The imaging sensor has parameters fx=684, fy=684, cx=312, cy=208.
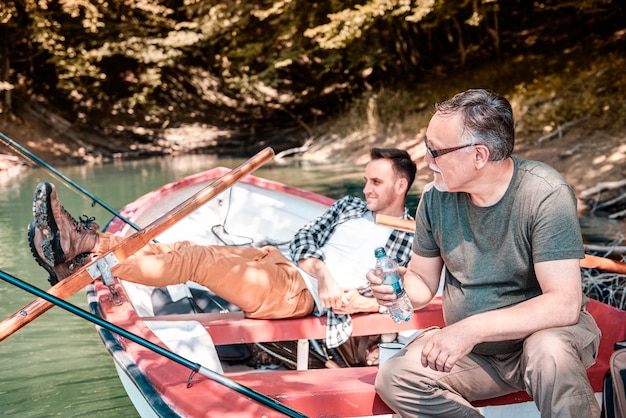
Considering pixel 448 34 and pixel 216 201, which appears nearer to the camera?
pixel 216 201

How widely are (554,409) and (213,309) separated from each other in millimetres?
2300

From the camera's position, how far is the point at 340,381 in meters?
2.41

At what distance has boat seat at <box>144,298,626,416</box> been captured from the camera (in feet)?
7.47

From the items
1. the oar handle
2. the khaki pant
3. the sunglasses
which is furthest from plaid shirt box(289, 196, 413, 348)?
the sunglasses

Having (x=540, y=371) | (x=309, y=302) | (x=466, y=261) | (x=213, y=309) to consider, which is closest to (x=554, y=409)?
(x=540, y=371)

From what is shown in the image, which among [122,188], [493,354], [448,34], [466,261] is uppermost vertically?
[448,34]

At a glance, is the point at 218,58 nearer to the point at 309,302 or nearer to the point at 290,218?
the point at 290,218

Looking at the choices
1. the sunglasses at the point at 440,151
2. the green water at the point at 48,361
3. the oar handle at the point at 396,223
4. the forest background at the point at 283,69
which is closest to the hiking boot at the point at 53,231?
the green water at the point at 48,361

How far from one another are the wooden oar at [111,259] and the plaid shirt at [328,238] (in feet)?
1.54

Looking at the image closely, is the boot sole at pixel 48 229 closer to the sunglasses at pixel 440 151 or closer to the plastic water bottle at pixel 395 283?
Answer: the plastic water bottle at pixel 395 283

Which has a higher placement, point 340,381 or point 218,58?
point 218,58

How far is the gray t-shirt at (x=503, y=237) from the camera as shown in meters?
1.89

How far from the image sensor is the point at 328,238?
132 inches

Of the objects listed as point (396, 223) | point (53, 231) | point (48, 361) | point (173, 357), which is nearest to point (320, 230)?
point (396, 223)
